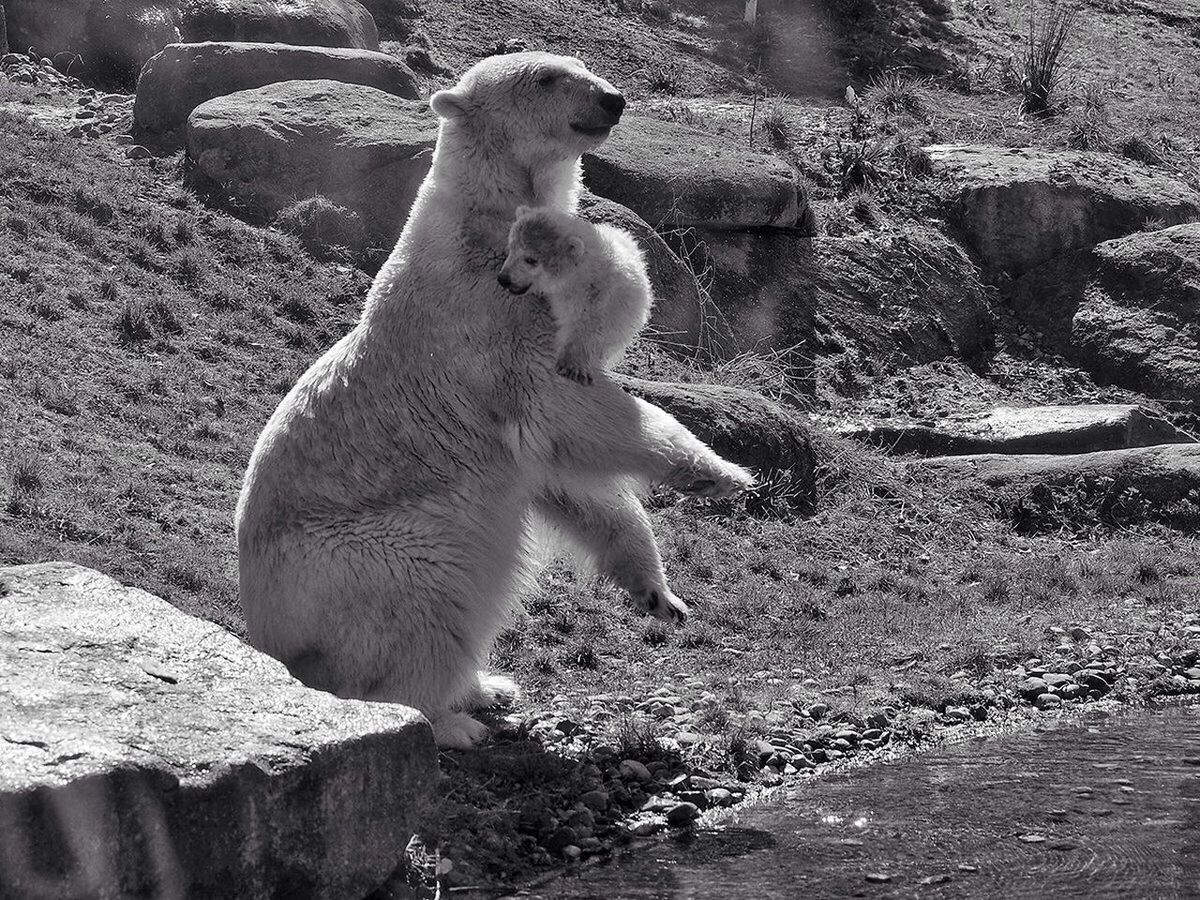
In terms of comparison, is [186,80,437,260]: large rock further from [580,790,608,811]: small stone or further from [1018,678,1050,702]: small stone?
[580,790,608,811]: small stone

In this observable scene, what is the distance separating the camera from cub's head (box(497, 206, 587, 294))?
5.56 meters

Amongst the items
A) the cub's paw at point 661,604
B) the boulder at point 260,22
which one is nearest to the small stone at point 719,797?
the cub's paw at point 661,604

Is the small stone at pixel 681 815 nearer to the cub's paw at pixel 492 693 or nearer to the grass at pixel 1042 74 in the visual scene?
the cub's paw at pixel 492 693

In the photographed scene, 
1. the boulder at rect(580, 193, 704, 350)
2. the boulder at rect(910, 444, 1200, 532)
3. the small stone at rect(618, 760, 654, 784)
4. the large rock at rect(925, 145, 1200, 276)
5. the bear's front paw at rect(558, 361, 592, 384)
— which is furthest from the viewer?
the large rock at rect(925, 145, 1200, 276)

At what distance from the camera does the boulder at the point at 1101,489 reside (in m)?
9.66

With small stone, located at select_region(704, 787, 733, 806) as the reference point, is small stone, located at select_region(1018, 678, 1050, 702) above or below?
below

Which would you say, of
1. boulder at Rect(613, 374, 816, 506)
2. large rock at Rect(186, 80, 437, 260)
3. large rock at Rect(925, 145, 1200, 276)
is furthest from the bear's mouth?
large rock at Rect(925, 145, 1200, 276)

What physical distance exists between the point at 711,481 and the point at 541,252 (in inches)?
43.4

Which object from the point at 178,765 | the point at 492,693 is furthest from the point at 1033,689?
the point at 178,765

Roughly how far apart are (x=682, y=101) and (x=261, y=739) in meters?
12.7

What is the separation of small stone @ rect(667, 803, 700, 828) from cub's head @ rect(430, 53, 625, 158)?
2711 millimetres

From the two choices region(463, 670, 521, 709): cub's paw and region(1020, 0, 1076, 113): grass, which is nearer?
region(463, 670, 521, 709): cub's paw

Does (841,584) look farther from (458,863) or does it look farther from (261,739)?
(261,739)

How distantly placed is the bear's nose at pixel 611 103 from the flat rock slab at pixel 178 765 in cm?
279
